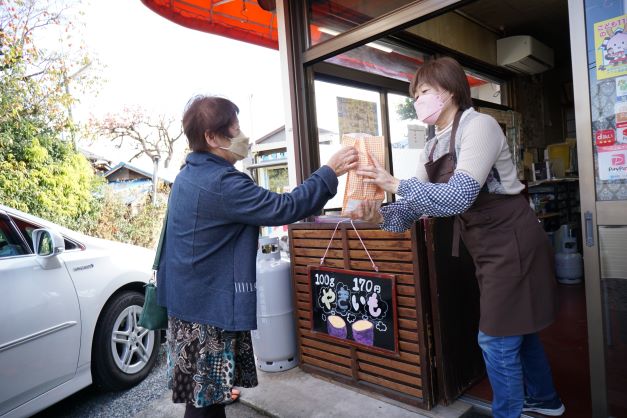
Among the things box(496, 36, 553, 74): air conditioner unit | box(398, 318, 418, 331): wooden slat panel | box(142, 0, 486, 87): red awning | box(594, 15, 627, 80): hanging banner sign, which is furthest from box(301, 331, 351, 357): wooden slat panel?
box(496, 36, 553, 74): air conditioner unit

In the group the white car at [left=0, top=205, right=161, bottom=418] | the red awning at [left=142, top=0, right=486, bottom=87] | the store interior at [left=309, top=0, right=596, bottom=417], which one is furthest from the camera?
the red awning at [left=142, top=0, right=486, bottom=87]

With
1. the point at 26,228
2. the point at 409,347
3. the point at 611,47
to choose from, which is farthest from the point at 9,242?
the point at 611,47

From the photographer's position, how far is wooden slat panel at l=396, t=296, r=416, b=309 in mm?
2482

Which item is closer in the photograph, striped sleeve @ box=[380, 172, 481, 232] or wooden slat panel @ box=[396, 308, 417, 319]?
striped sleeve @ box=[380, 172, 481, 232]

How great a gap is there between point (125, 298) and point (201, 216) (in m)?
2.04

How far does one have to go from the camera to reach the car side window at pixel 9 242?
110 inches

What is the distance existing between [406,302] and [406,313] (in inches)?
2.6

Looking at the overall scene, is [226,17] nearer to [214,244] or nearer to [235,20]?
[235,20]

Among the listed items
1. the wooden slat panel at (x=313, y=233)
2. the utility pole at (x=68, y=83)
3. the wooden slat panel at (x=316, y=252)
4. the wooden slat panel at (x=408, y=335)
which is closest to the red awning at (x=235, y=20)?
the wooden slat panel at (x=313, y=233)

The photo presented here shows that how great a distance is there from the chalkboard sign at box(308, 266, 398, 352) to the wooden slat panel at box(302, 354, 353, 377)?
22cm

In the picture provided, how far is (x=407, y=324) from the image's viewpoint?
2.52 metres

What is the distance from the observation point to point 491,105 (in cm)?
591

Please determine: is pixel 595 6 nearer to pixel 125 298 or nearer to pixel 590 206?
pixel 590 206

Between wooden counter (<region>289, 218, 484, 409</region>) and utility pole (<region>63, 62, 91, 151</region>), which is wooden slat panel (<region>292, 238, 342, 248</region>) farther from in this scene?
utility pole (<region>63, 62, 91, 151</region>)
